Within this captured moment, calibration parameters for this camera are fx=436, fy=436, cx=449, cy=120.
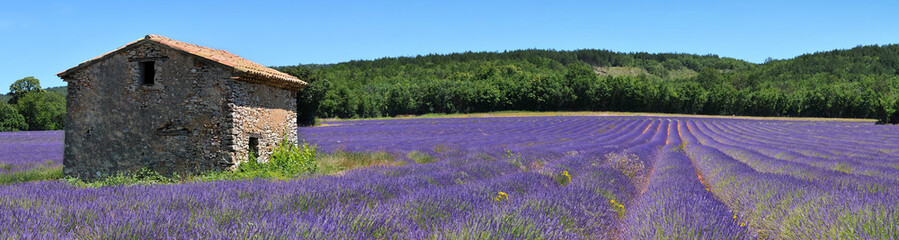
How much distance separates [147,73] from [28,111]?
181 feet

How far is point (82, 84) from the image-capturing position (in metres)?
7.68

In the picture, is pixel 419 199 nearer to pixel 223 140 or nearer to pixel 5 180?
pixel 223 140

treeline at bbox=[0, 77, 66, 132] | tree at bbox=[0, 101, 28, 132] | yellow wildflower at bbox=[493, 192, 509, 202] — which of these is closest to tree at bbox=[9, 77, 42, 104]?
treeline at bbox=[0, 77, 66, 132]

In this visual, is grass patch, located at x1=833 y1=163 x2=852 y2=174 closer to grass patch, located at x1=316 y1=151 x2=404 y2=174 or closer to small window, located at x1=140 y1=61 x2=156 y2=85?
grass patch, located at x1=316 y1=151 x2=404 y2=174

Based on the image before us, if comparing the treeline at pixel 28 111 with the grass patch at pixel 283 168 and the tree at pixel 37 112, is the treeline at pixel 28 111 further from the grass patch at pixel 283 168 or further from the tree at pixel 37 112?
the grass patch at pixel 283 168

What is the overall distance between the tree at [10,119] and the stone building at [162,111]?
4849cm

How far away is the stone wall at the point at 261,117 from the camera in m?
7.17

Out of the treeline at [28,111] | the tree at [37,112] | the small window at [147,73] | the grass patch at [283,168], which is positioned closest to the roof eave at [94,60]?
the small window at [147,73]

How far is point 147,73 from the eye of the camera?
7.61 meters

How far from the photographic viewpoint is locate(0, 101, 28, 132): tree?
137 ft

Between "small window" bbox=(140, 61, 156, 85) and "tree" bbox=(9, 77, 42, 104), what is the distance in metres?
59.2

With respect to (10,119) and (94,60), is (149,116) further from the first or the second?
(10,119)

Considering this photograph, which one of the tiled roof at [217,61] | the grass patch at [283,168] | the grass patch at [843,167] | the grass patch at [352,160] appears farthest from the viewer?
the grass patch at [352,160]

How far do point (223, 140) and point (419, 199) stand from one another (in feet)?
17.3
